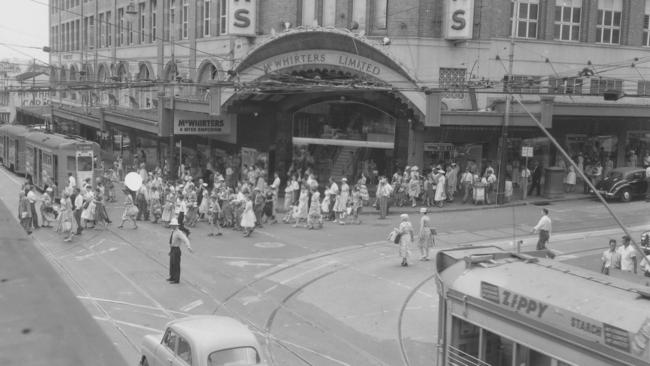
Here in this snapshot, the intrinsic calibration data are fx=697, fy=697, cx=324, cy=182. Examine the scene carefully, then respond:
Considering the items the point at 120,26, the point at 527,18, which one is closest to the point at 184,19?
the point at 120,26

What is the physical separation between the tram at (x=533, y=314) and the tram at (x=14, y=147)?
116 feet

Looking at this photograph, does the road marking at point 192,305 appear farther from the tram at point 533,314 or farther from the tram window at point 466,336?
the tram window at point 466,336

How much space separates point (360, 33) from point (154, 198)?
34.8 feet

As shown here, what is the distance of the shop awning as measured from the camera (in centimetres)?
3139

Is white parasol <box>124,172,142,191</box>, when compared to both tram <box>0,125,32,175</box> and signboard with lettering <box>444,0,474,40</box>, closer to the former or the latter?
signboard with lettering <box>444,0,474,40</box>

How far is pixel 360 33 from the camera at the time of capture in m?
28.4

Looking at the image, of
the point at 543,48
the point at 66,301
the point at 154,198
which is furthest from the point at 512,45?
the point at 66,301

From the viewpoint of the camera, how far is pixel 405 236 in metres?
18.2

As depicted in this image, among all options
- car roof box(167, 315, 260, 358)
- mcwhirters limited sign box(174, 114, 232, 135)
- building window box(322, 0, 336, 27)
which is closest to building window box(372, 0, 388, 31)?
building window box(322, 0, 336, 27)

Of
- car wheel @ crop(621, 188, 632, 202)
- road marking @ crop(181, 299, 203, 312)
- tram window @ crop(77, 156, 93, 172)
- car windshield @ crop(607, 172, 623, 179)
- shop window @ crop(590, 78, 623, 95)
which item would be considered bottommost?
road marking @ crop(181, 299, 203, 312)

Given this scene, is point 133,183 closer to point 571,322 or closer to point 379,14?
point 379,14

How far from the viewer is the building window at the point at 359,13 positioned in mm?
30203

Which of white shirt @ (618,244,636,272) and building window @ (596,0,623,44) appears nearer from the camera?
white shirt @ (618,244,636,272)

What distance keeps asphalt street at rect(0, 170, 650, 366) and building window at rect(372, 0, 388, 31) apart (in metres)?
8.53
